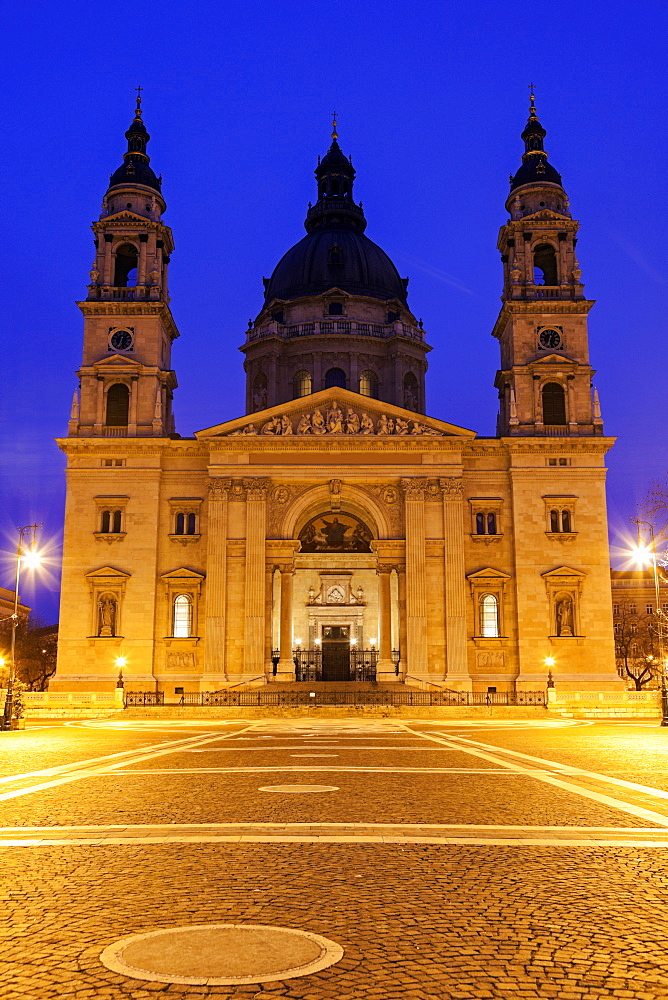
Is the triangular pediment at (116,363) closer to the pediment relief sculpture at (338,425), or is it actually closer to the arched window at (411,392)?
the pediment relief sculpture at (338,425)

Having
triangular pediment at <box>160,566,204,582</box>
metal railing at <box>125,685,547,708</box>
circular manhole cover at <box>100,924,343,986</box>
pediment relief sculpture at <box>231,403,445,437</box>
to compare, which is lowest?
circular manhole cover at <box>100,924,343,986</box>

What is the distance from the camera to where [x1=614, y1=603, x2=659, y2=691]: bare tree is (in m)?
85.4

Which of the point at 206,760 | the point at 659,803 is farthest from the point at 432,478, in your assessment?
the point at 659,803

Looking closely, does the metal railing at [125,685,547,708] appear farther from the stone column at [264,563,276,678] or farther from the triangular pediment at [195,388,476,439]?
the triangular pediment at [195,388,476,439]

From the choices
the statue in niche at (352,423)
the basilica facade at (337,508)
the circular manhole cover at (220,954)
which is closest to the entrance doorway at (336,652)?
the basilica facade at (337,508)

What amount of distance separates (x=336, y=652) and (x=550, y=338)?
25103mm

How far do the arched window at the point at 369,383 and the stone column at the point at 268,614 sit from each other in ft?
64.1

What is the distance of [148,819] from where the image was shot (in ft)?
39.8

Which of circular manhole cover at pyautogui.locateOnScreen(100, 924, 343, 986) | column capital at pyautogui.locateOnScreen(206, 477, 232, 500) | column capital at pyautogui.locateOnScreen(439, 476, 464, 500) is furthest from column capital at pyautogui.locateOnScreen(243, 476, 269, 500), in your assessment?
circular manhole cover at pyautogui.locateOnScreen(100, 924, 343, 986)

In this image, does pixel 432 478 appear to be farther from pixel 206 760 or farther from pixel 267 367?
pixel 206 760

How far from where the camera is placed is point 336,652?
65875 mm

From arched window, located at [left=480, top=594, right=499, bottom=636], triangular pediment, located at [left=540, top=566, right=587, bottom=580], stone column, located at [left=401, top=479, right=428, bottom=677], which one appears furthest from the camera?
arched window, located at [left=480, top=594, right=499, bottom=636]

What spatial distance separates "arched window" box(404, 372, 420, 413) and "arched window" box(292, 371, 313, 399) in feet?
24.2

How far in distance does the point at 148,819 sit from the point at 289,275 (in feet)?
223
